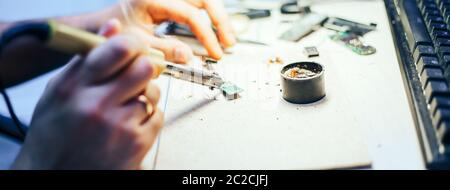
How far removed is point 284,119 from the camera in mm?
509

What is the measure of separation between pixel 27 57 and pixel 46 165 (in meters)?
0.12

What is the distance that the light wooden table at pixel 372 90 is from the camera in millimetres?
455

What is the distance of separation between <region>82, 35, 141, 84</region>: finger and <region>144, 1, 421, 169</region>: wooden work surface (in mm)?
146

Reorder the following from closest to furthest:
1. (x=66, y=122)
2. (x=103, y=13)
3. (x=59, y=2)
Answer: (x=66, y=122), (x=103, y=13), (x=59, y=2)

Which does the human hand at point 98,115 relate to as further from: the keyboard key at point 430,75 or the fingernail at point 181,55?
the keyboard key at point 430,75

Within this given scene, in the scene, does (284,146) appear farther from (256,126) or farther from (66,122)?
(66,122)

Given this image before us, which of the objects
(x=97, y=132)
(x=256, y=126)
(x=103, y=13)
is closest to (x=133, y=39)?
(x=97, y=132)

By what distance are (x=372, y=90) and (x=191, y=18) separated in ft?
→ 1.06

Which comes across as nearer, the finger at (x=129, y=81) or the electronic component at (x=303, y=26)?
the finger at (x=129, y=81)

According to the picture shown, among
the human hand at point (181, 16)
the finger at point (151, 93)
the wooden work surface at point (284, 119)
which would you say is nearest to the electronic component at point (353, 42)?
the wooden work surface at point (284, 119)

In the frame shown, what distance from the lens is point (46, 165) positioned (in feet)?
1.31

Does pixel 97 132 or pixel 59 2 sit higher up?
pixel 97 132

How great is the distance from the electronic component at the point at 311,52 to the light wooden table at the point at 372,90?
0.6 inches

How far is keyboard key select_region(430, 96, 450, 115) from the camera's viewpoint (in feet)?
1.40
